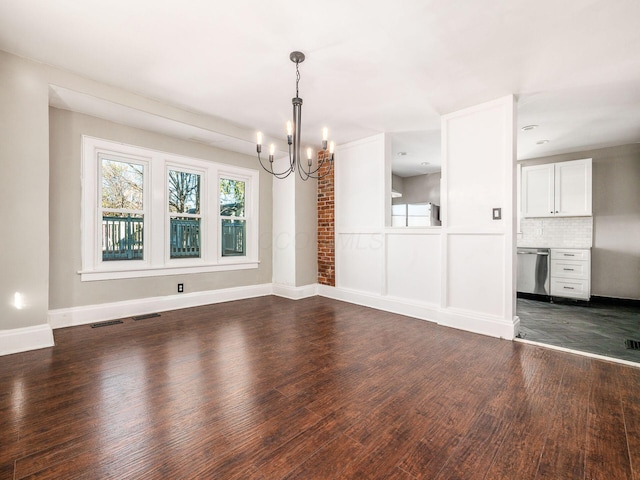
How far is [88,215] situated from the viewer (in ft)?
11.5

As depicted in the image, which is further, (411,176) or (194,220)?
(411,176)

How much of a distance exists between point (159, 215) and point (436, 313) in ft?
12.9

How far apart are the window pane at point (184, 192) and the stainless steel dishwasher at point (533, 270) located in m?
5.71

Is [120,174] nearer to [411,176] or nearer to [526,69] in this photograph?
[526,69]

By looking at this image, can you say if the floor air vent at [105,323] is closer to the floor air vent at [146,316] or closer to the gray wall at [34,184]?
the floor air vent at [146,316]

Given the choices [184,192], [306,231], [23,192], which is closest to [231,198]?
[184,192]

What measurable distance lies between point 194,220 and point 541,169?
6078mm

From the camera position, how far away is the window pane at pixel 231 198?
4.83 m

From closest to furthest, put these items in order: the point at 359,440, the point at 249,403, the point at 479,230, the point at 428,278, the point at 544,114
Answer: the point at 359,440 < the point at 249,403 < the point at 479,230 < the point at 544,114 < the point at 428,278

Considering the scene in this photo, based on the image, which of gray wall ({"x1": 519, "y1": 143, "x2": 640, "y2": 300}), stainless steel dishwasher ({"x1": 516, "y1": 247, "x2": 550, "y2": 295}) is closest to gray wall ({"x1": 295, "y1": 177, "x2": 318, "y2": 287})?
stainless steel dishwasher ({"x1": 516, "y1": 247, "x2": 550, "y2": 295})

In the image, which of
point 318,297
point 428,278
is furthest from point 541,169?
point 318,297

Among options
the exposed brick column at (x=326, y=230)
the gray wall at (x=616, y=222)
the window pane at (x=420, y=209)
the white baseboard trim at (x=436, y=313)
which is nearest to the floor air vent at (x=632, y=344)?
the white baseboard trim at (x=436, y=313)

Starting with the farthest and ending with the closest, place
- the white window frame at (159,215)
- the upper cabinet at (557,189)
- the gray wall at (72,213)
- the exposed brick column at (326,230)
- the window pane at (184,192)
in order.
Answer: the exposed brick column at (326,230) < the upper cabinet at (557,189) < the window pane at (184,192) < the white window frame at (159,215) < the gray wall at (72,213)

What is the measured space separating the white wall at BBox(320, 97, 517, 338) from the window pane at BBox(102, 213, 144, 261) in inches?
124
